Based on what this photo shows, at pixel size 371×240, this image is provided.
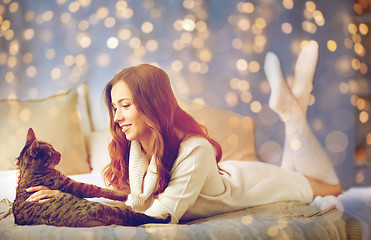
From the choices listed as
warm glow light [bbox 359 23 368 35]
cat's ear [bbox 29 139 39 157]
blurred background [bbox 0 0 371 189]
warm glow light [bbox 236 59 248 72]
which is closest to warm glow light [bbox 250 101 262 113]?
blurred background [bbox 0 0 371 189]

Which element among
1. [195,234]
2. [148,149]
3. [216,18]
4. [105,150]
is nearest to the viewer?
[195,234]

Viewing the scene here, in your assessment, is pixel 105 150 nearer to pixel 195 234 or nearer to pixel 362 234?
pixel 195 234

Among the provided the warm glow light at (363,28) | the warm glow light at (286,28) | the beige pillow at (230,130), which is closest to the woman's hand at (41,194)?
the beige pillow at (230,130)

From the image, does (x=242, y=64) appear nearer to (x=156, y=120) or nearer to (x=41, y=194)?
(x=156, y=120)

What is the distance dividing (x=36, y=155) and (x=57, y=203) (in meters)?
0.13

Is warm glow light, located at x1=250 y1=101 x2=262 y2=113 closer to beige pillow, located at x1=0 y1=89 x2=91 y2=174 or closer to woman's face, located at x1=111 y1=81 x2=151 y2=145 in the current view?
woman's face, located at x1=111 y1=81 x2=151 y2=145

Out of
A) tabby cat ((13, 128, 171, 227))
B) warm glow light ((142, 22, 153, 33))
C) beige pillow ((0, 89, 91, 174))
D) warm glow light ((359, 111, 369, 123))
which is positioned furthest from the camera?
warm glow light ((359, 111, 369, 123))

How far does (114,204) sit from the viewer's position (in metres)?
0.79

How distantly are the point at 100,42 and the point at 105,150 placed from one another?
35cm

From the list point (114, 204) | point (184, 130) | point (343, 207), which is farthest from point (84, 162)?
point (343, 207)

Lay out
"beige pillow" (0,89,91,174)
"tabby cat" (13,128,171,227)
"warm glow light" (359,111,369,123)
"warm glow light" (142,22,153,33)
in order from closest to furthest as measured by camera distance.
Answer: "tabby cat" (13,128,171,227), "beige pillow" (0,89,91,174), "warm glow light" (142,22,153,33), "warm glow light" (359,111,369,123)

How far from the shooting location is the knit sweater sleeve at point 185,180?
74 centimetres

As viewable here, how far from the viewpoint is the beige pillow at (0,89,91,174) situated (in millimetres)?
913

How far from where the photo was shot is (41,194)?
705mm
